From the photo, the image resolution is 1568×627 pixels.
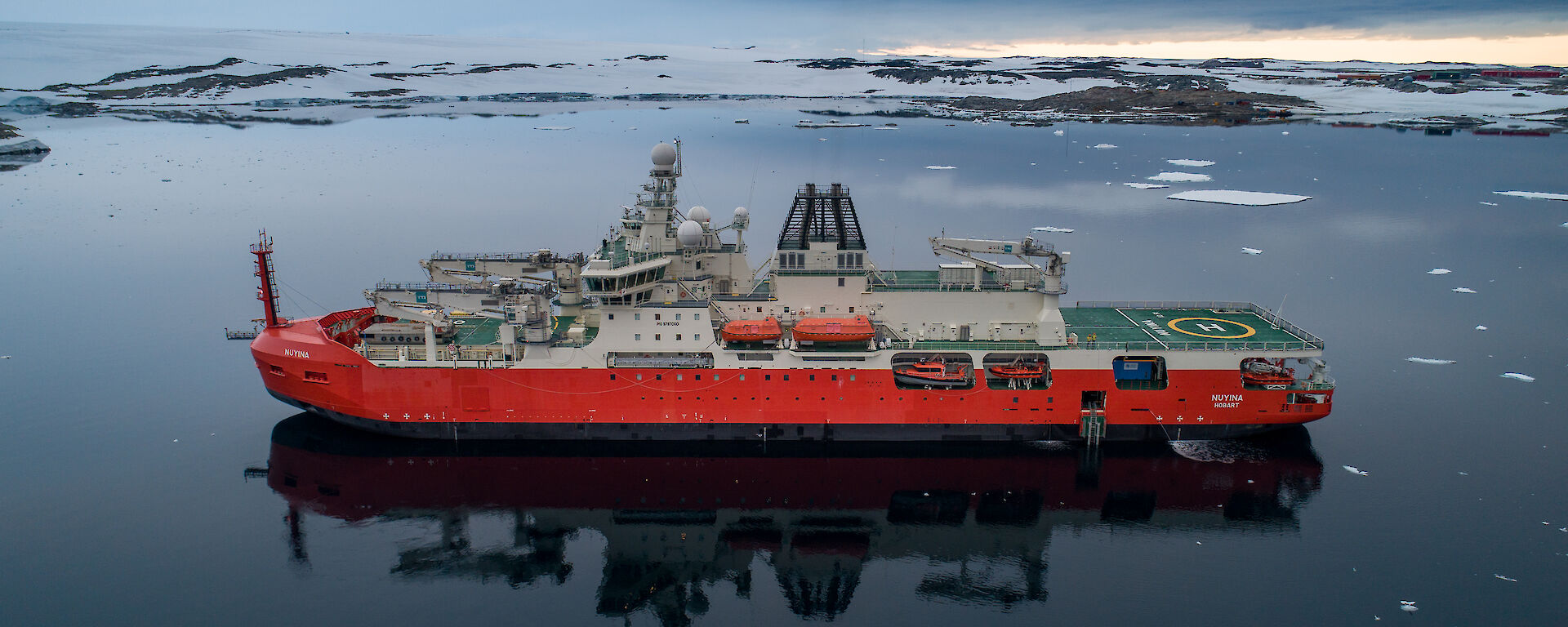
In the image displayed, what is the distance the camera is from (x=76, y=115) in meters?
108

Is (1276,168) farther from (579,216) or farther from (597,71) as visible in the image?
(597,71)

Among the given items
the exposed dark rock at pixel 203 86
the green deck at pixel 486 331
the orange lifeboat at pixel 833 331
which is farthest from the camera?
the exposed dark rock at pixel 203 86

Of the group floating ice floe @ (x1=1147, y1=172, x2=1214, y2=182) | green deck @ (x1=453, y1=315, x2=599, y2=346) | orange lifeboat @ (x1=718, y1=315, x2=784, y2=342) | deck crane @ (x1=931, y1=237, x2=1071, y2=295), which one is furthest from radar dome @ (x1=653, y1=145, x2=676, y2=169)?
floating ice floe @ (x1=1147, y1=172, x2=1214, y2=182)

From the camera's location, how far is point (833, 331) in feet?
80.5

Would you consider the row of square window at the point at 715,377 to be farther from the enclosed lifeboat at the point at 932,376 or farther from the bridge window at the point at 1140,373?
the bridge window at the point at 1140,373

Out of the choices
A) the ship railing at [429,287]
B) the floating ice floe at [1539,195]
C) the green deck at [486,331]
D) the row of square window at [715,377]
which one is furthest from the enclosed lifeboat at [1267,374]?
the floating ice floe at [1539,195]

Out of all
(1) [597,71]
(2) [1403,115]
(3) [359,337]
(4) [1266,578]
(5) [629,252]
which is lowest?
(4) [1266,578]

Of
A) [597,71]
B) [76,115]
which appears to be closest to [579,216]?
[76,115]

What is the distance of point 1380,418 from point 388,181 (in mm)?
63316

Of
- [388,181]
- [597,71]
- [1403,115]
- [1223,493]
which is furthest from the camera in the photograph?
[597,71]

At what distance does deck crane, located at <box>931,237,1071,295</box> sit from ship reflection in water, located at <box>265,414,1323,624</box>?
4.75 meters

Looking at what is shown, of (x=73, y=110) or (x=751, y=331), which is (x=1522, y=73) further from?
(x=73, y=110)

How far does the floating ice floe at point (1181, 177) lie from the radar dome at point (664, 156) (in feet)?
159

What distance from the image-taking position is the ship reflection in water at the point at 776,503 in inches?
777
